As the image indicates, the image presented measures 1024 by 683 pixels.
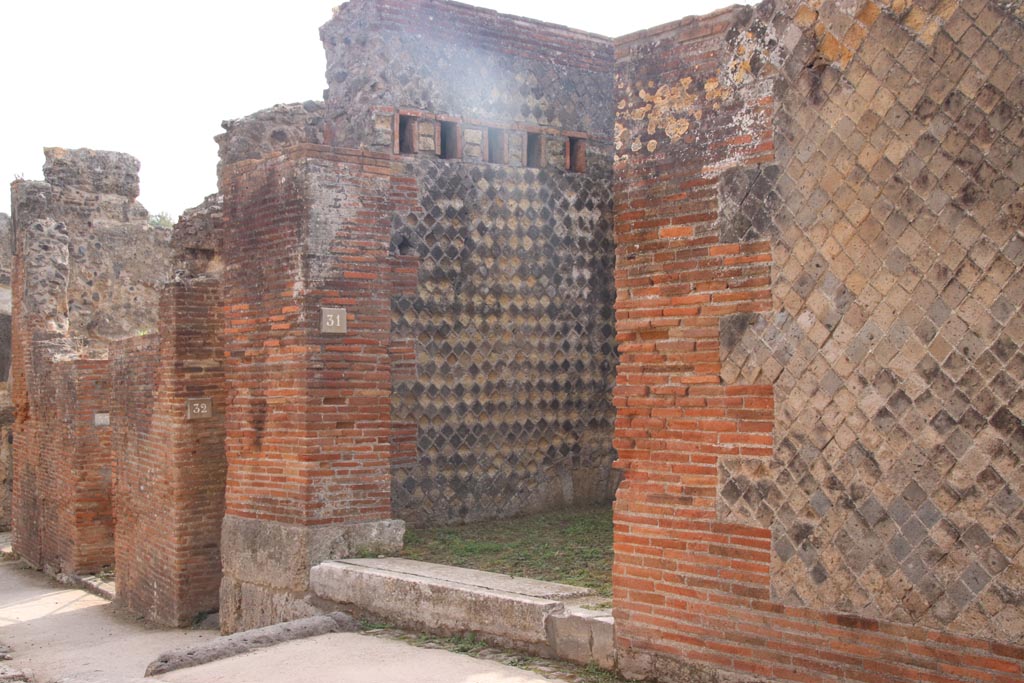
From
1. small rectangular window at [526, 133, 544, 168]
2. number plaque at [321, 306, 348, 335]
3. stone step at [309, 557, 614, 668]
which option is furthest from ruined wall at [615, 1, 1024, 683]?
small rectangular window at [526, 133, 544, 168]

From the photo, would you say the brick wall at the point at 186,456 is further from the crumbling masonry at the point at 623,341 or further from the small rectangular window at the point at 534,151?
the small rectangular window at the point at 534,151

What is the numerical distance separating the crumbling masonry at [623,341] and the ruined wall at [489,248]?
0.03 m

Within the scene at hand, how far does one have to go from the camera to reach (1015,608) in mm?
4207

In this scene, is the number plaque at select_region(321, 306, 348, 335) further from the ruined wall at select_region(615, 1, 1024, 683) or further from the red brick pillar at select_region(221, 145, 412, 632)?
the ruined wall at select_region(615, 1, 1024, 683)

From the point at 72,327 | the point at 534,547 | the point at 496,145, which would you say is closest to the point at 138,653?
the point at 534,547

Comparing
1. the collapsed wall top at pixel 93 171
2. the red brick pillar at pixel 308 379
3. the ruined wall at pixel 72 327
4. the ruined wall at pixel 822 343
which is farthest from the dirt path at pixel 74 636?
the collapsed wall top at pixel 93 171

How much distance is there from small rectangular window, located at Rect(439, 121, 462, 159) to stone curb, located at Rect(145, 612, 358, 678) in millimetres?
4206

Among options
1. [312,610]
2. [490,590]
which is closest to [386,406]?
[312,610]

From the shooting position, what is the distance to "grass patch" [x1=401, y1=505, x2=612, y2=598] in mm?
7188

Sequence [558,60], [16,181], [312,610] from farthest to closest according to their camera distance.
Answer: [16,181] < [558,60] < [312,610]

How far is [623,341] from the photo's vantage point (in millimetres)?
5656

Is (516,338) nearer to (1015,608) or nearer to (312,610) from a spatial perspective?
(312,610)

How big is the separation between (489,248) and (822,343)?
491 cm

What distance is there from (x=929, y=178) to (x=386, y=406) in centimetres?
482
